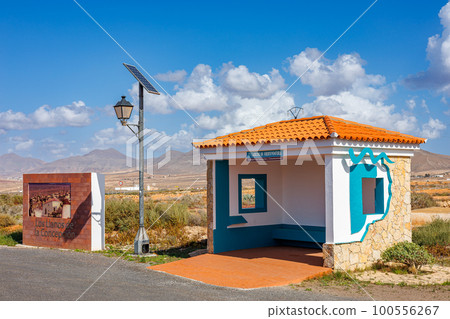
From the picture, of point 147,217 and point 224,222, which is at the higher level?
point 224,222

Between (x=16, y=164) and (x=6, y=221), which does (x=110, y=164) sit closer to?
(x=16, y=164)

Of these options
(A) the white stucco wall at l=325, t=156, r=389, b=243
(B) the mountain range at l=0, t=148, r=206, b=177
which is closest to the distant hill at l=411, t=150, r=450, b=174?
(B) the mountain range at l=0, t=148, r=206, b=177

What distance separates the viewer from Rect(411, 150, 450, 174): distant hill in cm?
11538

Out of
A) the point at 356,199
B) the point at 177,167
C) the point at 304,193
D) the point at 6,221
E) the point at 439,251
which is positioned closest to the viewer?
the point at 356,199

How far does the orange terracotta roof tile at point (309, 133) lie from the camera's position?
1066 cm

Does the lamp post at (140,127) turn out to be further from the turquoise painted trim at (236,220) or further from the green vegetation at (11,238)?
the green vegetation at (11,238)

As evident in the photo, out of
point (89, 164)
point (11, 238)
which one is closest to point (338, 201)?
point (11, 238)

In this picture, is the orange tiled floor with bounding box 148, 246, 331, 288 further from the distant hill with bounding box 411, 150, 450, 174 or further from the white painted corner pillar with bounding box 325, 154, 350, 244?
the distant hill with bounding box 411, 150, 450, 174

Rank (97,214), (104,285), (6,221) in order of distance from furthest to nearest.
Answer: (6,221), (97,214), (104,285)

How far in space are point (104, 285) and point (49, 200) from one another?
7362mm

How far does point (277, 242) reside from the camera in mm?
14078

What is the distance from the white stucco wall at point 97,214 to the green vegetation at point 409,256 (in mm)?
7903

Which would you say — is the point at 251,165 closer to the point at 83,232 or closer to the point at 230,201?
the point at 230,201

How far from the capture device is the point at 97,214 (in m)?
14.2
